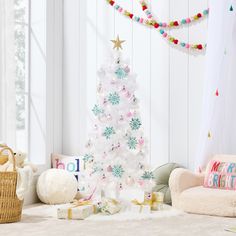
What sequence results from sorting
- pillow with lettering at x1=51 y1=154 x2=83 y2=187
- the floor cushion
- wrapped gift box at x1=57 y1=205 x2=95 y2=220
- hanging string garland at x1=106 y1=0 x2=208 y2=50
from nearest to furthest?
wrapped gift box at x1=57 y1=205 x2=95 y2=220, the floor cushion, hanging string garland at x1=106 y1=0 x2=208 y2=50, pillow with lettering at x1=51 y1=154 x2=83 y2=187

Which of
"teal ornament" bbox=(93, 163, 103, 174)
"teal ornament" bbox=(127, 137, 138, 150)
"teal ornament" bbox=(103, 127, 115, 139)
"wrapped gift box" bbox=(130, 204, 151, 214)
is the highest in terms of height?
"teal ornament" bbox=(103, 127, 115, 139)

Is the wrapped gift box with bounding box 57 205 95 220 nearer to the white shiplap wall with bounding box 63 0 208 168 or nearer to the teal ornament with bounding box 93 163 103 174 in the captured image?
the teal ornament with bounding box 93 163 103 174

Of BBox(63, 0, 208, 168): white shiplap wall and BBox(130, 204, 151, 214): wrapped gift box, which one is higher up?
BBox(63, 0, 208, 168): white shiplap wall

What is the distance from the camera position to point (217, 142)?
13.9 feet

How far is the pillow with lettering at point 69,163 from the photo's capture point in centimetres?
479

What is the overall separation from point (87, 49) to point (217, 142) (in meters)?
1.63

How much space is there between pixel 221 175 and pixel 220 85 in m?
0.71

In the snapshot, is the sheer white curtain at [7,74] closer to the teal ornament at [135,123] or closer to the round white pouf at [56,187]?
the round white pouf at [56,187]

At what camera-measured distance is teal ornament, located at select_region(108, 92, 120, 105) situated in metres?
4.02

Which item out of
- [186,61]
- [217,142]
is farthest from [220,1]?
[217,142]

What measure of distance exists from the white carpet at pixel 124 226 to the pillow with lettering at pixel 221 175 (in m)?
0.32

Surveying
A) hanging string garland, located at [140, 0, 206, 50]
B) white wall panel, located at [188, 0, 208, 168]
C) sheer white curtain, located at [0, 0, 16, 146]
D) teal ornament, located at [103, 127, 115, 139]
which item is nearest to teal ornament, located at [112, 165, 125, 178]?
teal ornament, located at [103, 127, 115, 139]

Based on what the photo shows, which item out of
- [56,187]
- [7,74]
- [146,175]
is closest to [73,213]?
[146,175]

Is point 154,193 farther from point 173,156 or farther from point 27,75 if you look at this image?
point 27,75
